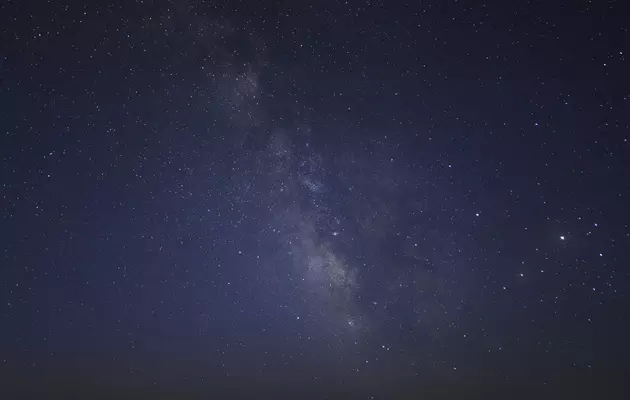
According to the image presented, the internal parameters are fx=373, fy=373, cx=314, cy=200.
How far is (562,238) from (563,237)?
3 cm

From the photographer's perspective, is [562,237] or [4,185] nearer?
[4,185]

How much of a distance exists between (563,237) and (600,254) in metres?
0.60

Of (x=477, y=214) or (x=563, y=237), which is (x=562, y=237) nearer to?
(x=563, y=237)

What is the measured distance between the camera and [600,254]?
6188mm

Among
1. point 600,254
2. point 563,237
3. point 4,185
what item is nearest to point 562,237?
point 563,237

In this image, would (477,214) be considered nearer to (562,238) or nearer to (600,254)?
(562,238)

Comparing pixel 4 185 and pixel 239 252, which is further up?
pixel 4 185

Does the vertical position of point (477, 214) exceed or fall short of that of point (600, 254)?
it exceeds it

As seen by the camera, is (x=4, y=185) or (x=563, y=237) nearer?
(x=4, y=185)

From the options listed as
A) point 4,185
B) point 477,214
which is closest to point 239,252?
point 4,185

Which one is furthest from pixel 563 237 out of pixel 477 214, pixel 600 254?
pixel 477 214

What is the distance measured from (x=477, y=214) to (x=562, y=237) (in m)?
1.44

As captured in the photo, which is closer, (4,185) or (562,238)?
(4,185)

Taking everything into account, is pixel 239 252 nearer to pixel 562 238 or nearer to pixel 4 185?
pixel 4 185
